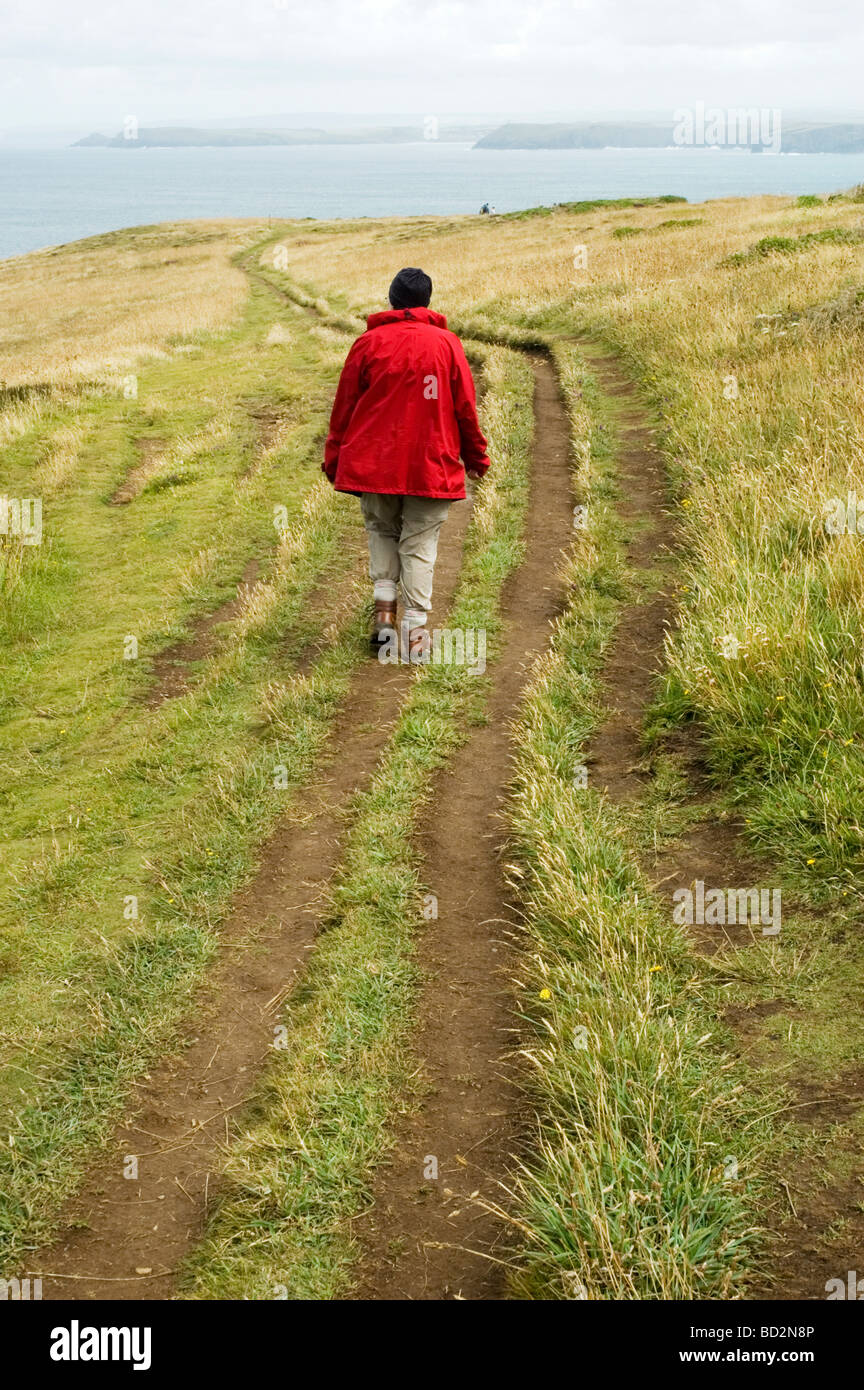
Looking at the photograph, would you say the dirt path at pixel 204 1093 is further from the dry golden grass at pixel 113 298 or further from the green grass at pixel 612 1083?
the dry golden grass at pixel 113 298

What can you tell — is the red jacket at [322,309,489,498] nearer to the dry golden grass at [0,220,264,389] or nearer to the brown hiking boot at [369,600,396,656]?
the brown hiking boot at [369,600,396,656]

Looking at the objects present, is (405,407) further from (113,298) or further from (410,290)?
(113,298)

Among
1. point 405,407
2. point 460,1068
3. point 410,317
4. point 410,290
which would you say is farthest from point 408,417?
point 460,1068

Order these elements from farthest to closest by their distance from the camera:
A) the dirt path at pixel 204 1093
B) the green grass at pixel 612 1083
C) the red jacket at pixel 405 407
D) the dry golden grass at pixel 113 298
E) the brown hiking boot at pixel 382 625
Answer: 1. the dry golden grass at pixel 113 298
2. the brown hiking boot at pixel 382 625
3. the red jacket at pixel 405 407
4. the dirt path at pixel 204 1093
5. the green grass at pixel 612 1083

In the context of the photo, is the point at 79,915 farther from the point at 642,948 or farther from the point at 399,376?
the point at 399,376

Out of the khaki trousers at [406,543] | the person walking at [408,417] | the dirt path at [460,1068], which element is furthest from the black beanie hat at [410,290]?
the dirt path at [460,1068]

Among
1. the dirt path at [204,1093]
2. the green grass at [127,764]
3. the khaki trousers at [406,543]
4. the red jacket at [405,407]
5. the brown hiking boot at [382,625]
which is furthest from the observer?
the brown hiking boot at [382,625]

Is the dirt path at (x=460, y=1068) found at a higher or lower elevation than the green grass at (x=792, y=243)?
lower

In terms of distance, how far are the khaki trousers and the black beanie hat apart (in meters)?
1.40

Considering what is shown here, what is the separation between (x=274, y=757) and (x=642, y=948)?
3306 millimetres

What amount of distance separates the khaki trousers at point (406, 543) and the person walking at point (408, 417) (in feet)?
0.04

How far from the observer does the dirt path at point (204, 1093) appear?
159 inches

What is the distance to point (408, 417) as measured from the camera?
809 centimetres

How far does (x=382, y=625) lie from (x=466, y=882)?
350 cm
